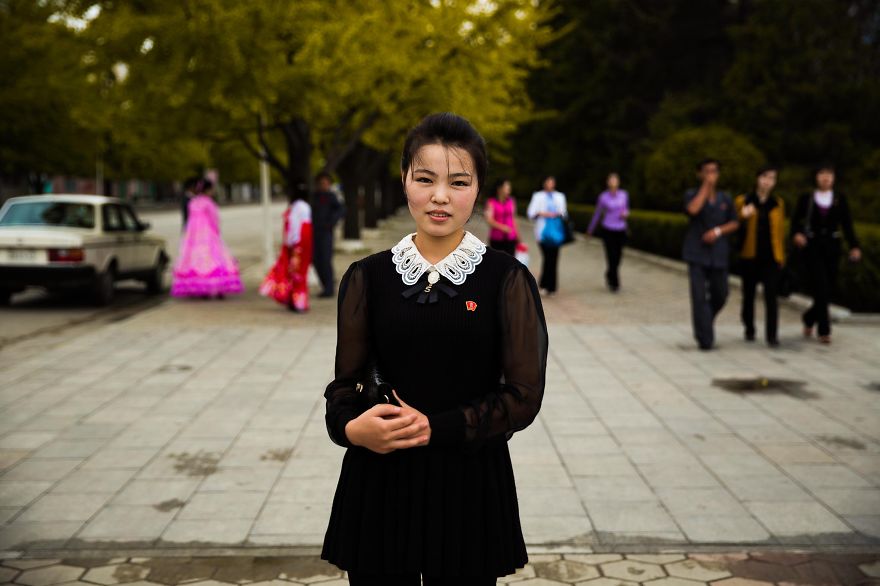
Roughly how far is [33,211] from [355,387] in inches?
480

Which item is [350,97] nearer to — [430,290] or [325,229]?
[325,229]

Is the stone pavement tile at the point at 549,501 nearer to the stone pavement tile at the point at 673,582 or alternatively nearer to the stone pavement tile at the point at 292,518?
the stone pavement tile at the point at 673,582

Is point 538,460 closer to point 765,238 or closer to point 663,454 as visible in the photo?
point 663,454

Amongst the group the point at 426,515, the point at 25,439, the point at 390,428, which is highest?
the point at 390,428

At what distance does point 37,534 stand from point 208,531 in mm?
853

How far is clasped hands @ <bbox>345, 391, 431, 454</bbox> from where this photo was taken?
202 centimetres

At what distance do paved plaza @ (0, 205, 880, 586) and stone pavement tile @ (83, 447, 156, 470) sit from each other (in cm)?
2

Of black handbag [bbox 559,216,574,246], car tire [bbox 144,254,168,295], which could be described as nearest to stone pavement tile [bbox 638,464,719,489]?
black handbag [bbox 559,216,574,246]

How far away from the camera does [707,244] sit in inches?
348

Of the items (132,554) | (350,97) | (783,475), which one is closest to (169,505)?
(132,554)

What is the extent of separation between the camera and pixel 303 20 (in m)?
12.2

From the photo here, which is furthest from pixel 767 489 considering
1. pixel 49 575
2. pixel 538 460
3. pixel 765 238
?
pixel 765 238

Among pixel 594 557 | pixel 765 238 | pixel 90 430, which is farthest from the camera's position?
pixel 765 238

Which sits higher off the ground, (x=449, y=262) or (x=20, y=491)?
(x=449, y=262)
